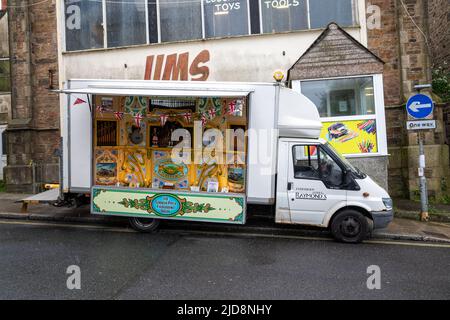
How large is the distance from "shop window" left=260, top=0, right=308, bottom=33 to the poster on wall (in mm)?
3938

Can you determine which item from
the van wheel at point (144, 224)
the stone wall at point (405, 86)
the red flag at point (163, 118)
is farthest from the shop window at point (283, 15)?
the van wheel at point (144, 224)

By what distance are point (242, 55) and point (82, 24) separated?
5.97 metres

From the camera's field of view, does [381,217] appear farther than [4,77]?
No

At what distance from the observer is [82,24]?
13.1 m

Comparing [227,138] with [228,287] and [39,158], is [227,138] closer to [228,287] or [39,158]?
[228,287]

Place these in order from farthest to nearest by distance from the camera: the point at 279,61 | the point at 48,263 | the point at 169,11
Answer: the point at 169,11 < the point at 279,61 < the point at 48,263

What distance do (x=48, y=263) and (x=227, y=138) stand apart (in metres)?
3.91

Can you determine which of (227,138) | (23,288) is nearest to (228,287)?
(23,288)

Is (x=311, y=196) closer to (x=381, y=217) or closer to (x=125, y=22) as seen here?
(x=381, y=217)

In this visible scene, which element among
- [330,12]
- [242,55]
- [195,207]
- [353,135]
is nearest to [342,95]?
[353,135]

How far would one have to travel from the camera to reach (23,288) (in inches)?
176

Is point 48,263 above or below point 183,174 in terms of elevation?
below

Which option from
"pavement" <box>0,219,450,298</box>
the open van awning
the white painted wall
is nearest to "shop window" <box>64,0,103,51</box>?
the white painted wall

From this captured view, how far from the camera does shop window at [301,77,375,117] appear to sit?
9.77 metres
